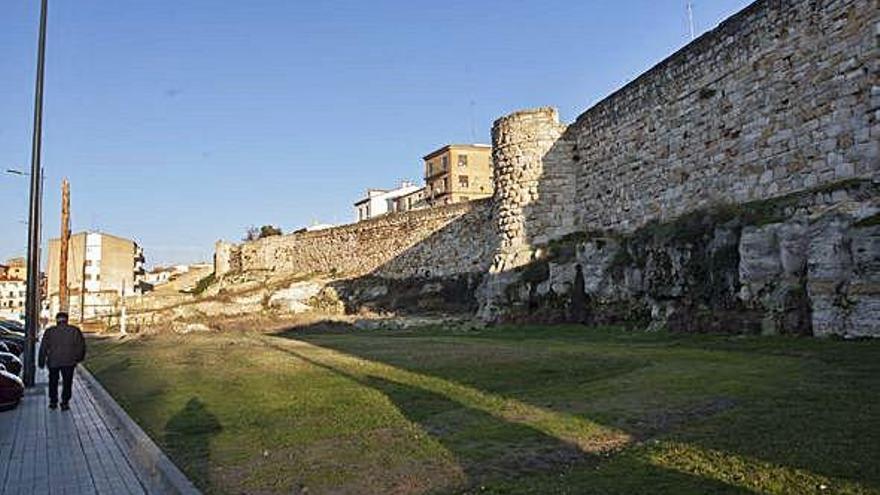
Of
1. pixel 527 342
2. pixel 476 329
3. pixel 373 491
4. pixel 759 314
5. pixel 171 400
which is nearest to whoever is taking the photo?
pixel 373 491

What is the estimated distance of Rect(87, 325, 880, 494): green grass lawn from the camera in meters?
5.65

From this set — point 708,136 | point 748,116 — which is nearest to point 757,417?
point 748,116

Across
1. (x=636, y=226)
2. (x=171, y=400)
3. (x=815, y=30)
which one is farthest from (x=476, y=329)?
(x=171, y=400)

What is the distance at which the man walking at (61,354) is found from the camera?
38.2 ft

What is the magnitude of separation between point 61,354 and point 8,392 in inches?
35.5

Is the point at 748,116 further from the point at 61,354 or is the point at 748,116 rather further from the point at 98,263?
the point at 98,263

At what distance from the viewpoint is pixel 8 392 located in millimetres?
11445

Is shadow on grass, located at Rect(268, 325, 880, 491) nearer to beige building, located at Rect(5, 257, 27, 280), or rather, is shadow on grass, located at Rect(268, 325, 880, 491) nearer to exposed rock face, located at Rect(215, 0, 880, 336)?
exposed rock face, located at Rect(215, 0, 880, 336)

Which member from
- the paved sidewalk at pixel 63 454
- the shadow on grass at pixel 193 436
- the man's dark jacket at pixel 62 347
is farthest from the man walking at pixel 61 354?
the shadow on grass at pixel 193 436

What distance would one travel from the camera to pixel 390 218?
156ft

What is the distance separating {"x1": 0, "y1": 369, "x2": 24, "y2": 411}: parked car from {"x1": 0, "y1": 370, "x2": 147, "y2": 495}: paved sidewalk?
0.14 meters

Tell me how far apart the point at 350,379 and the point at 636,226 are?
44.3 ft

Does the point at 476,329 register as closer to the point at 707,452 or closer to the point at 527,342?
the point at 527,342

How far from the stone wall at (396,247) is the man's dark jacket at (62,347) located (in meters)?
25.2
